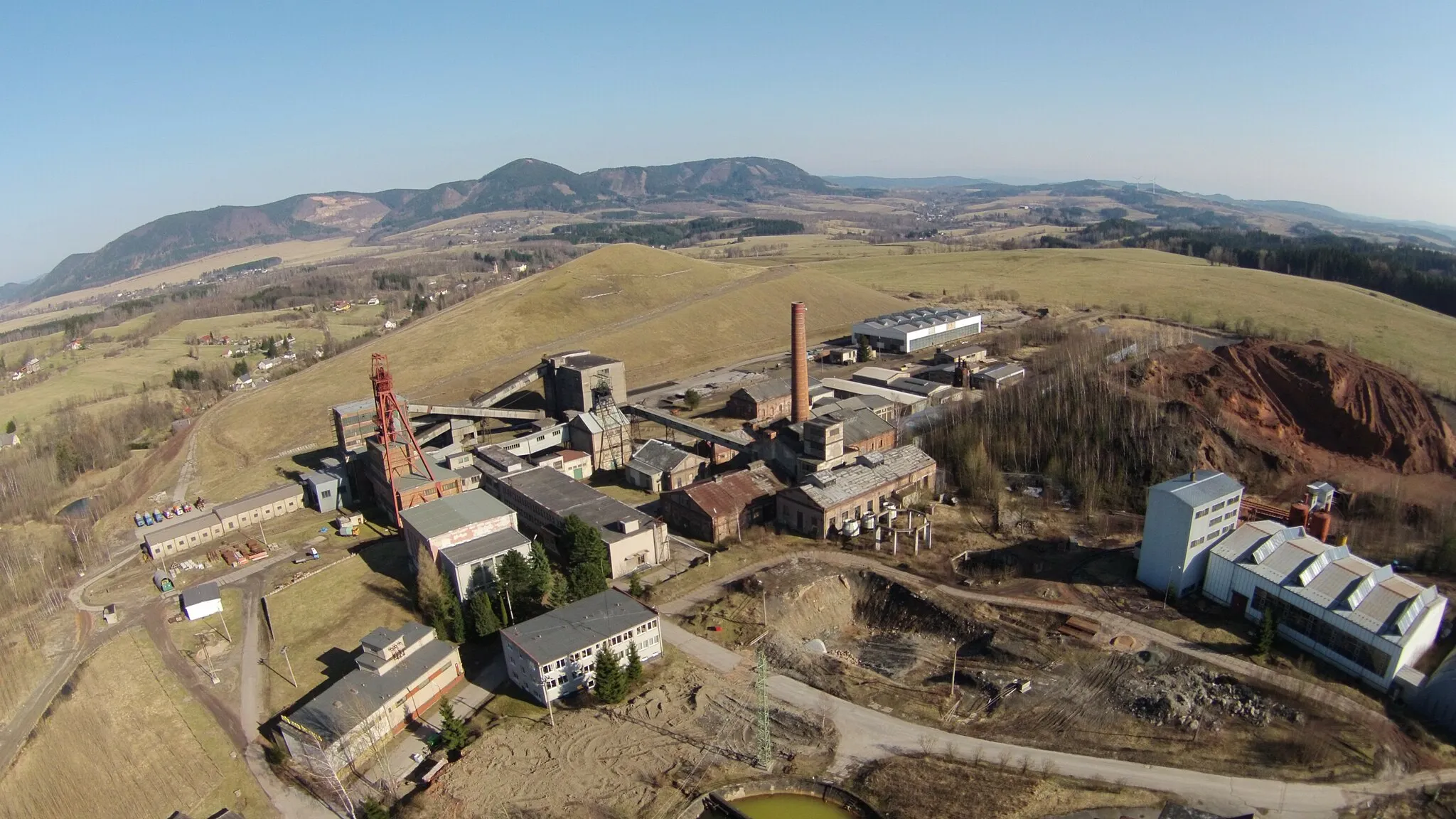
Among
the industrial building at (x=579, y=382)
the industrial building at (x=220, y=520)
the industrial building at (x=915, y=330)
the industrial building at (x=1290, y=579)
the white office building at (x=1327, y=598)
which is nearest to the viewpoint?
the white office building at (x=1327, y=598)

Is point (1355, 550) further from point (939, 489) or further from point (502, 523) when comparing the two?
point (502, 523)

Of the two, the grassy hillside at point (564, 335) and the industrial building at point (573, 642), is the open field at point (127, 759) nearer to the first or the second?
the industrial building at point (573, 642)

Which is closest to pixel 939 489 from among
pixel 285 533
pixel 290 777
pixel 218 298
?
pixel 290 777

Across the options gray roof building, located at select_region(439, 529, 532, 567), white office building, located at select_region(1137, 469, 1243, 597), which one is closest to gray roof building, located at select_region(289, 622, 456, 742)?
gray roof building, located at select_region(439, 529, 532, 567)

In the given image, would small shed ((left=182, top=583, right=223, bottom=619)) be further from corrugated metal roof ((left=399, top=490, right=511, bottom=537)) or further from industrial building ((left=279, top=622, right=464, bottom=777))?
industrial building ((left=279, top=622, right=464, bottom=777))

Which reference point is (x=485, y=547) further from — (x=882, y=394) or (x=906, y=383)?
(x=906, y=383)

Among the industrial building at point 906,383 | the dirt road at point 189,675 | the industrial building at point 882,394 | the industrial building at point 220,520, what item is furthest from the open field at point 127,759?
the industrial building at point 906,383
